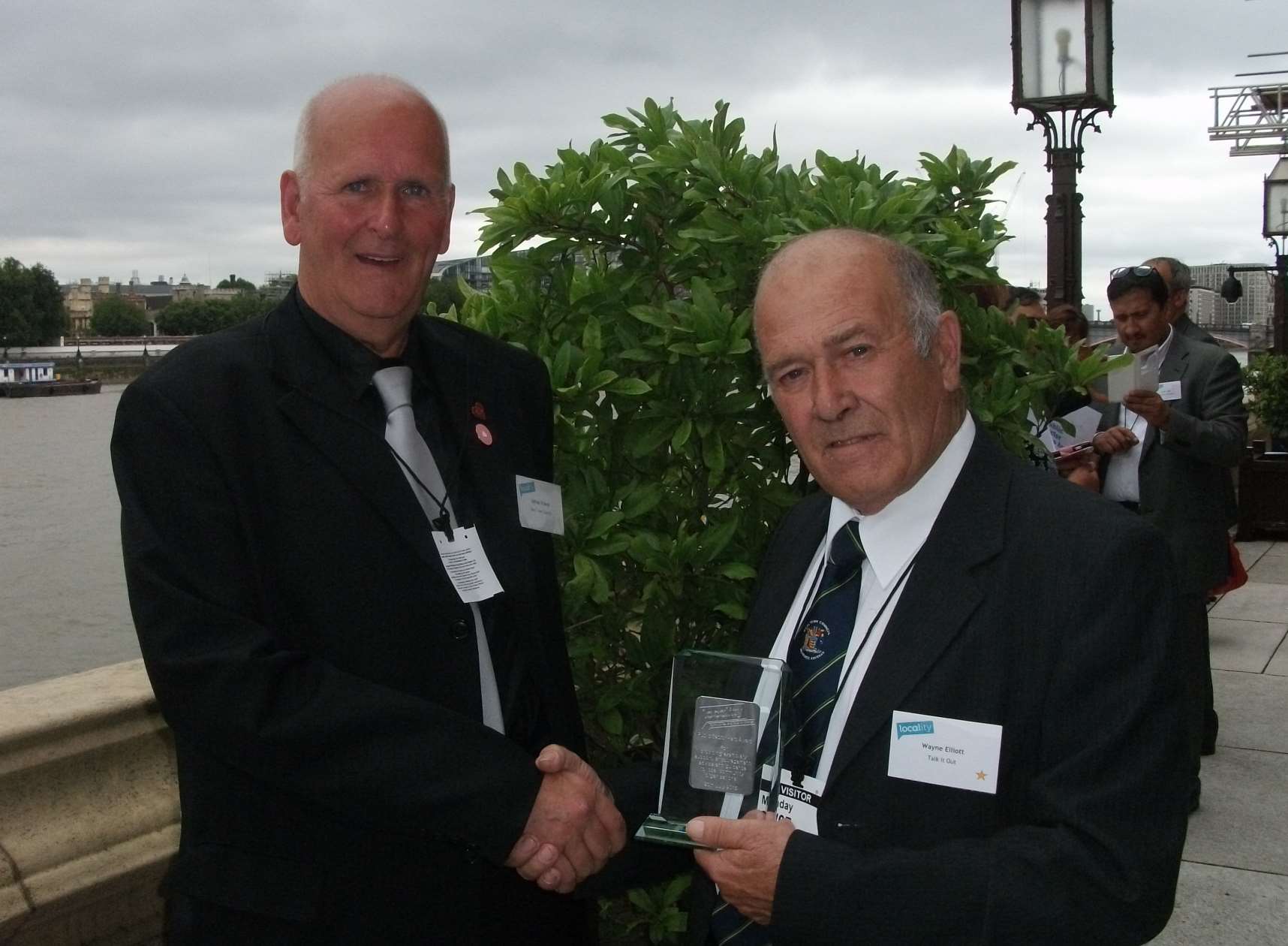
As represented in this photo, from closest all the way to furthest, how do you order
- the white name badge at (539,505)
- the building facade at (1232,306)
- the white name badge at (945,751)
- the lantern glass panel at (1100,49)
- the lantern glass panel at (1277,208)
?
the white name badge at (945,751) → the white name badge at (539,505) → the lantern glass panel at (1100,49) → the lantern glass panel at (1277,208) → the building facade at (1232,306)

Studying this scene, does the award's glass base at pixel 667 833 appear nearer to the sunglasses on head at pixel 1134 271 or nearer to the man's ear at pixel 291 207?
the man's ear at pixel 291 207

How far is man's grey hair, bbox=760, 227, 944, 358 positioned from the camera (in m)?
2.10

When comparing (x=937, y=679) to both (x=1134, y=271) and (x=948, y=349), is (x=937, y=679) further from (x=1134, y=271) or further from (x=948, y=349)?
(x=1134, y=271)

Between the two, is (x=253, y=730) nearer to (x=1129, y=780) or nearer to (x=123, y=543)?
(x=123, y=543)

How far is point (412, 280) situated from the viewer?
241cm

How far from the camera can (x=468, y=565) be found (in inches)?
91.8

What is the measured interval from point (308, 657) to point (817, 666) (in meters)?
0.86

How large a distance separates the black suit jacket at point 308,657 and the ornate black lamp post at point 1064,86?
6.21 meters

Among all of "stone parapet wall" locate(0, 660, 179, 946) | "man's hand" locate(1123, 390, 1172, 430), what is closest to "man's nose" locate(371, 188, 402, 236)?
"stone parapet wall" locate(0, 660, 179, 946)

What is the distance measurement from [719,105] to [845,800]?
6.51 feet

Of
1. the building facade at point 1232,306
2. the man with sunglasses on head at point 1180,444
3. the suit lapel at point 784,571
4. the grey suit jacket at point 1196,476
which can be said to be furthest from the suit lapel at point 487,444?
the building facade at point 1232,306

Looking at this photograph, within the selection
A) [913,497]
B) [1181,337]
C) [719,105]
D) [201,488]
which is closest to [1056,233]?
[1181,337]

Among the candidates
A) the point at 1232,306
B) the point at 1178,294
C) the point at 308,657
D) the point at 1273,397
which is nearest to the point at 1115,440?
the point at 1178,294

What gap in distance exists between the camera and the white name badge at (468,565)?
2.30 metres
